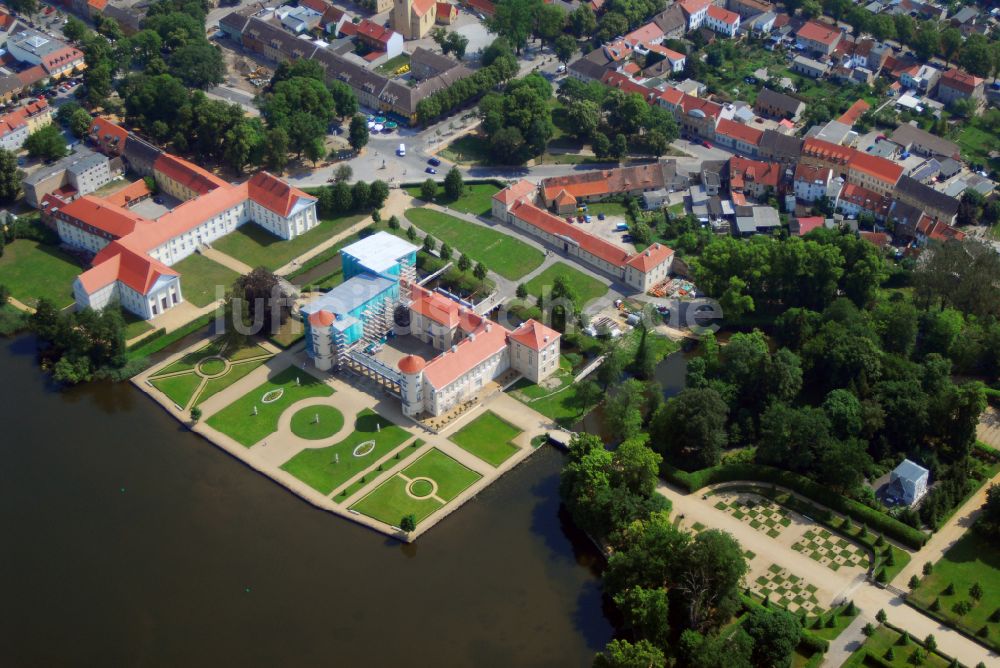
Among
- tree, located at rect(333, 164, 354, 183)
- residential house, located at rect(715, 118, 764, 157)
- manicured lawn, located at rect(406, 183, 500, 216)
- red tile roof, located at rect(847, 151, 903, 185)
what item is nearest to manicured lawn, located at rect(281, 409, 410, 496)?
manicured lawn, located at rect(406, 183, 500, 216)

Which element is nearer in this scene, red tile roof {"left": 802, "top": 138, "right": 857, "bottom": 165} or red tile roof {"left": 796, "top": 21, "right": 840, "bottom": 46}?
red tile roof {"left": 802, "top": 138, "right": 857, "bottom": 165}

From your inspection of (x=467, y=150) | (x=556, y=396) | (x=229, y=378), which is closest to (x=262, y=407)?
(x=229, y=378)

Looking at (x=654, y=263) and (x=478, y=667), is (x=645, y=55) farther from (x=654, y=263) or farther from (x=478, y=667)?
(x=478, y=667)

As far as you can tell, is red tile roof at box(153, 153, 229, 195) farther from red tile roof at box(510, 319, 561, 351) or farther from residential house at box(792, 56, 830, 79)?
residential house at box(792, 56, 830, 79)

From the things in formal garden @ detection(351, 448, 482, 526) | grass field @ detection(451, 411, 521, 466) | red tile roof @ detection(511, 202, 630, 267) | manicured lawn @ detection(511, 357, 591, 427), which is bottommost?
formal garden @ detection(351, 448, 482, 526)

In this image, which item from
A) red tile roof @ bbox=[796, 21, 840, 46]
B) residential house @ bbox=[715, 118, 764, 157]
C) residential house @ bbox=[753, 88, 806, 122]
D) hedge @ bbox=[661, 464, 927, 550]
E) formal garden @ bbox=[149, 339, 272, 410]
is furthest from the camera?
red tile roof @ bbox=[796, 21, 840, 46]

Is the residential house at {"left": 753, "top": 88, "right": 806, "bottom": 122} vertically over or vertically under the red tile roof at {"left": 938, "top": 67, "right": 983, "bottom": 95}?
under
